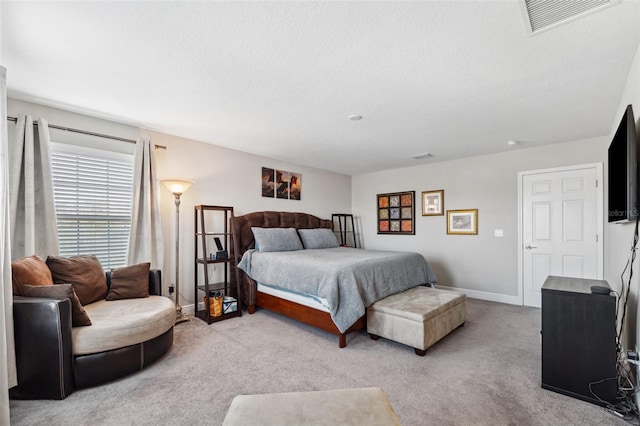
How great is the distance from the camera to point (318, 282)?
3133 mm

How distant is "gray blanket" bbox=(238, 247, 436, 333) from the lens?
2922 millimetres

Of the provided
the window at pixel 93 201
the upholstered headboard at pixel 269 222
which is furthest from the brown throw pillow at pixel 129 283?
the upholstered headboard at pixel 269 222

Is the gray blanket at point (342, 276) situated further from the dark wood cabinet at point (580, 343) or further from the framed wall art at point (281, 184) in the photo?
the dark wood cabinet at point (580, 343)

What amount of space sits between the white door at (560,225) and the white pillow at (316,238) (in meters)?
2.98

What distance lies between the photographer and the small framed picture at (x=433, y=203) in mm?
5238

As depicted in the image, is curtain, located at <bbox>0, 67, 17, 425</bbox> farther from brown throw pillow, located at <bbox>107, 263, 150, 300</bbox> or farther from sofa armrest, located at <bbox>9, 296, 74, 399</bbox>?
brown throw pillow, located at <bbox>107, 263, 150, 300</bbox>

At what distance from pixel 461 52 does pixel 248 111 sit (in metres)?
1.99

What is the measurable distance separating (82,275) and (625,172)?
4.44 meters

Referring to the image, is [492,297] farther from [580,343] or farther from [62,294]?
[62,294]

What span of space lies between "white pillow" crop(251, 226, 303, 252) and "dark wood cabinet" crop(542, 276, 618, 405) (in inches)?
124

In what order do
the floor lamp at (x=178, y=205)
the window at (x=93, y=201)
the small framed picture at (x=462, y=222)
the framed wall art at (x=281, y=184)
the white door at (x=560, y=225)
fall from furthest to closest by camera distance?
the framed wall art at (x=281, y=184) < the small framed picture at (x=462, y=222) < the white door at (x=560, y=225) < the floor lamp at (x=178, y=205) < the window at (x=93, y=201)

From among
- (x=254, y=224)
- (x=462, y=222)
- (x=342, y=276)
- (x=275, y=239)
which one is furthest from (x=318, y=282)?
(x=462, y=222)

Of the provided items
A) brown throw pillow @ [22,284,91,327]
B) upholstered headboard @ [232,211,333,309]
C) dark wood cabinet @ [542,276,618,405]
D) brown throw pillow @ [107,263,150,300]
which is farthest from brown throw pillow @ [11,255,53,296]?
dark wood cabinet @ [542,276,618,405]

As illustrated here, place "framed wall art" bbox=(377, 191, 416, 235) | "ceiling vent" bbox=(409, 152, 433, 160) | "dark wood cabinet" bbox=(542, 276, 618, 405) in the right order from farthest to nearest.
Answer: "framed wall art" bbox=(377, 191, 416, 235)
"ceiling vent" bbox=(409, 152, 433, 160)
"dark wood cabinet" bbox=(542, 276, 618, 405)
